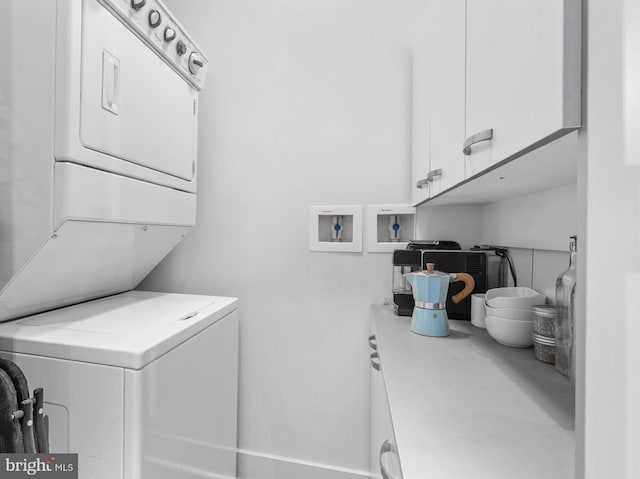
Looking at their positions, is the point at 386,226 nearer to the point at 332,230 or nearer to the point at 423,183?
the point at 332,230

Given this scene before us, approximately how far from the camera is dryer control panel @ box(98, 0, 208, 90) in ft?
3.41

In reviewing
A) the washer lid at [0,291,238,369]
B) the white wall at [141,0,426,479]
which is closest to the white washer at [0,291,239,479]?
the washer lid at [0,291,238,369]

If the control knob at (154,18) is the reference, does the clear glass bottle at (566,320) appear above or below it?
below

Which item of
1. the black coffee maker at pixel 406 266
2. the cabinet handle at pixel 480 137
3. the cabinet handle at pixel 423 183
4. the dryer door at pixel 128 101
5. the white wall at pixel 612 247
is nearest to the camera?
the white wall at pixel 612 247

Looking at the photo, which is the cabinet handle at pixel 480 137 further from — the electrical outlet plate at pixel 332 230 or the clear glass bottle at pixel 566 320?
the electrical outlet plate at pixel 332 230

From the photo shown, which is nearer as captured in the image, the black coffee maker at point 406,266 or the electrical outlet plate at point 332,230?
the black coffee maker at point 406,266

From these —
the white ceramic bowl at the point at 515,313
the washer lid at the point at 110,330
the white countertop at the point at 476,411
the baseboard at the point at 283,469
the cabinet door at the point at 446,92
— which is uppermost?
the cabinet door at the point at 446,92

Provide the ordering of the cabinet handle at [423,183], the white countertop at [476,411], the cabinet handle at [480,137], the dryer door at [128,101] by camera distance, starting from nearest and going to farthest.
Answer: the white countertop at [476,411]
the cabinet handle at [480,137]
the dryer door at [128,101]
the cabinet handle at [423,183]

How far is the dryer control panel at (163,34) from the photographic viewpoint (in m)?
1.04

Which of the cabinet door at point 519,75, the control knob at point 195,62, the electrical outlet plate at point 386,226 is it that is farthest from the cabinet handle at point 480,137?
the control knob at point 195,62

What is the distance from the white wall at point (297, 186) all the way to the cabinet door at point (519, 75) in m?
0.88

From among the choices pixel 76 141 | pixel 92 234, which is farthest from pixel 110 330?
pixel 76 141

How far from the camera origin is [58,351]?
87 cm

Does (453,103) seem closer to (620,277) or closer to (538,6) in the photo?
(538,6)
